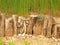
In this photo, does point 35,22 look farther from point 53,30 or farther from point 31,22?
point 53,30

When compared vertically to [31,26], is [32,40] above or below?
below

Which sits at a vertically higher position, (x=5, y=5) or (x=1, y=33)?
(x=5, y=5)

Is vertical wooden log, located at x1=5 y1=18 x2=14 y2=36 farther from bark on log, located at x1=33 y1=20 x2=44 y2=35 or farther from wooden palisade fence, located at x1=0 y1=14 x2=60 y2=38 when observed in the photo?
bark on log, located at x1=33 y1=20 x2=44 y2=35

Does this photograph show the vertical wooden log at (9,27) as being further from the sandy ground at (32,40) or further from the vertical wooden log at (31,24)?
the vertical wooden log at (31,24)

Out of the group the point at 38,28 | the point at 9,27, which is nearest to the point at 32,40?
the point at 38,28

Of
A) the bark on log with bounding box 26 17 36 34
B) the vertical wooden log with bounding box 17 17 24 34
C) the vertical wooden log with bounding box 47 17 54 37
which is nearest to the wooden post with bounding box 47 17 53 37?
the vertical wooden log with bounding box 47 17 54 37

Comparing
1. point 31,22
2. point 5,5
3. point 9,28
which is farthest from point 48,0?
point 9,28

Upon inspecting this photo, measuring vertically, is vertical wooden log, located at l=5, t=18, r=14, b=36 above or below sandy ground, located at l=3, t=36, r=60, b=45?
above

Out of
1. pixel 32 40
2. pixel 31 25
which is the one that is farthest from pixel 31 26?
pixel 32 40

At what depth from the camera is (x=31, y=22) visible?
154 cm

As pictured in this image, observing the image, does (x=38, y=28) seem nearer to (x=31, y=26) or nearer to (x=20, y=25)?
(x=31, y=26)

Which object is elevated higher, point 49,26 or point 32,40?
point 49,26

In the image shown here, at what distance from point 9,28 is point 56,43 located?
458 millimetres

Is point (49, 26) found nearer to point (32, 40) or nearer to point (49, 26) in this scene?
point (49, 26)
